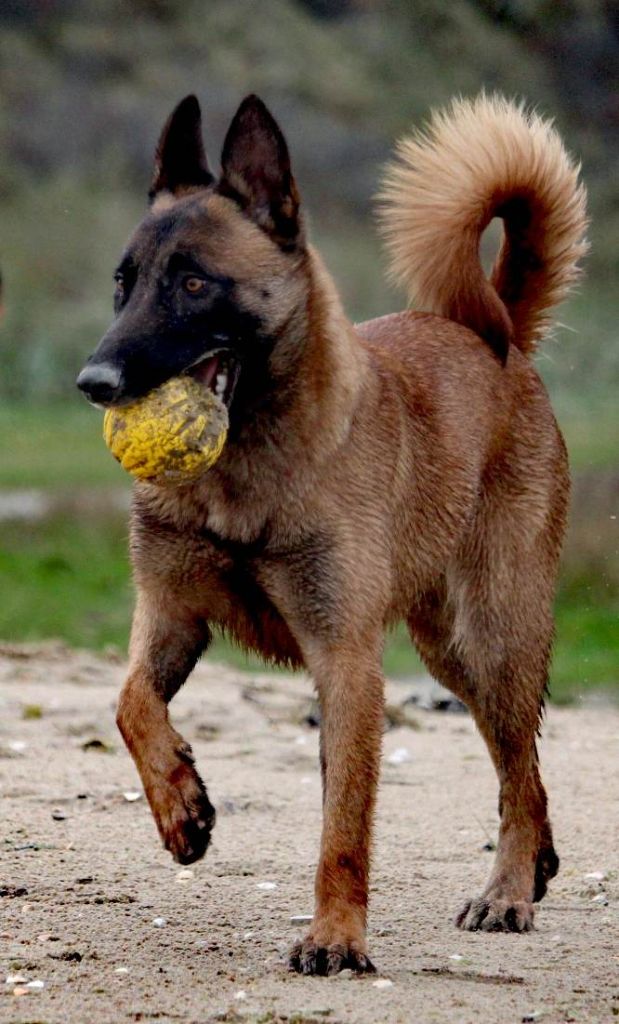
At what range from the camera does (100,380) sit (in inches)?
164

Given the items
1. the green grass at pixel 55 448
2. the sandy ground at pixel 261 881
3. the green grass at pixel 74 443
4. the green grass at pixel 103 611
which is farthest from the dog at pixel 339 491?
the green grass at pixel 55 448

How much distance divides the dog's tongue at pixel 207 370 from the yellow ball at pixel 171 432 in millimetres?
82

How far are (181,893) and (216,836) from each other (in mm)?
753

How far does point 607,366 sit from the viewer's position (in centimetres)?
2509

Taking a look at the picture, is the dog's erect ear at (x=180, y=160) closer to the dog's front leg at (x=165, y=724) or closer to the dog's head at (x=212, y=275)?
the dog's head at (x=212, y=275)

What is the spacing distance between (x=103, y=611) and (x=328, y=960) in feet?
27.5

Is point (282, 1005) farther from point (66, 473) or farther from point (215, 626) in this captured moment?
point (66, 473)

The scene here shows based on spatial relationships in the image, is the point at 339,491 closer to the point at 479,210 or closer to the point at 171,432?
the point at 171,432

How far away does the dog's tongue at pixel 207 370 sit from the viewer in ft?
14.7

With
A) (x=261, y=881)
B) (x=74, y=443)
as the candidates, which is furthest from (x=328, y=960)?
(x=74, y=443)

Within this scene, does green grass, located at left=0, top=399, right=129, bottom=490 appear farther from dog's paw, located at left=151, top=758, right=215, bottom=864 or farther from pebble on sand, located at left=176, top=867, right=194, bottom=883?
dog's paw, located at left=151, top=758, right=215, bottom=864

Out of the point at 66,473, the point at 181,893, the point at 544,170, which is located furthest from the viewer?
the point at 66,473

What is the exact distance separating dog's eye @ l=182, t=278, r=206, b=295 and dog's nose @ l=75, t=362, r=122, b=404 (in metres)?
0.34

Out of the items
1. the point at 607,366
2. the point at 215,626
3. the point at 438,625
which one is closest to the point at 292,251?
the point at 215,626
